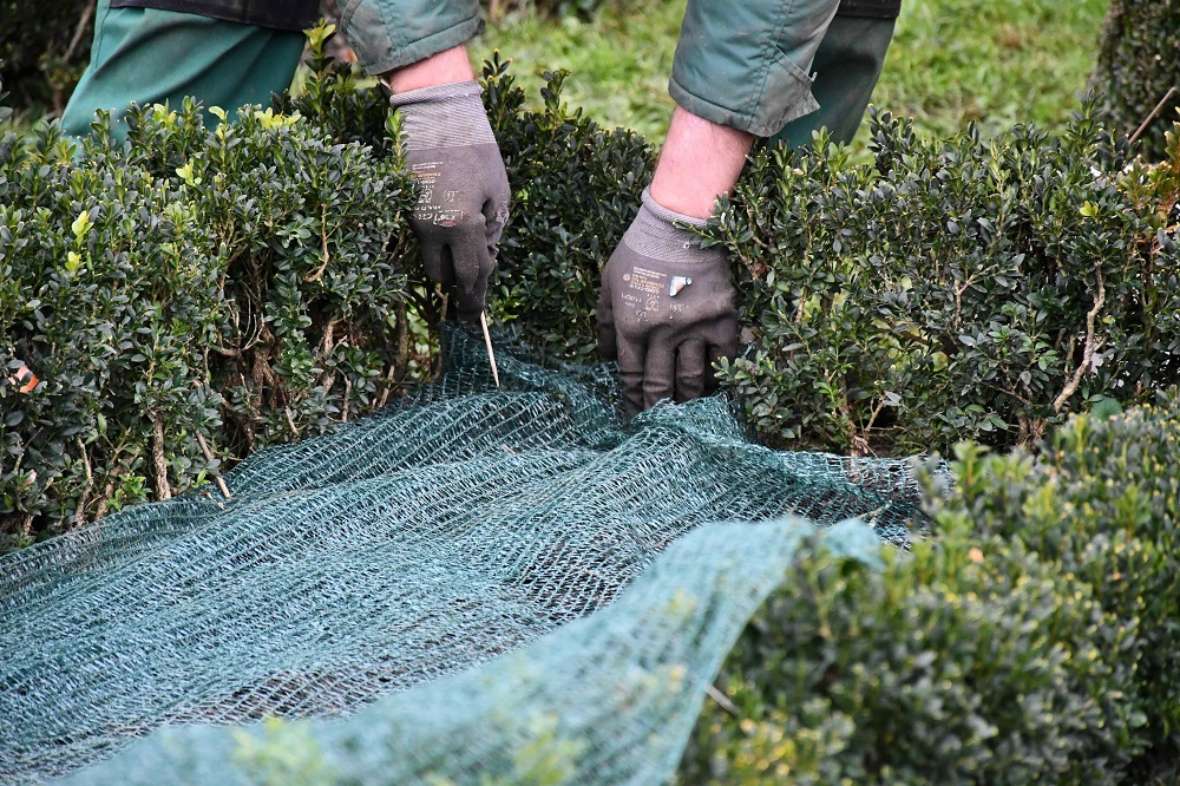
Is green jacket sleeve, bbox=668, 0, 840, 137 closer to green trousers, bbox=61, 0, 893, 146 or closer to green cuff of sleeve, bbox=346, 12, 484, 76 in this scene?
green trousers, bbox=61, 0, 893, 146

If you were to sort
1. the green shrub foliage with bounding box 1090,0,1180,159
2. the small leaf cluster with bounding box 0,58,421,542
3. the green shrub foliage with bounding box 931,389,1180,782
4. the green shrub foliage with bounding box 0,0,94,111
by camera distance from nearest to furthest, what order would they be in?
the green shrub foliage with bounding box 931,389,1180,782 → the small leaf cluster with bounding box 0,58,421,542 → the green shrub foliage with bounding box 1090,0,1180,159 → the green shrub foliage with bounding box 0,0,94,111

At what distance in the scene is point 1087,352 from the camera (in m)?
3.31

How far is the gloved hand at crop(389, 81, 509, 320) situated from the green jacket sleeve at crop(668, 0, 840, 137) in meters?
0.58

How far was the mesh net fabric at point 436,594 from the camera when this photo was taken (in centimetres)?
171

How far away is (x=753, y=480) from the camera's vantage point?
11.0 feet

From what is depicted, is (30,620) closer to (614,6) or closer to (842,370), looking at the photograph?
(842,370)

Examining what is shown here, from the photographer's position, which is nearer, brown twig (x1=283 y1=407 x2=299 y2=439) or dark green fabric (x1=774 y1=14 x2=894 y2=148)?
brown twig (x1=283 y1=407 x2=299 y2=439)

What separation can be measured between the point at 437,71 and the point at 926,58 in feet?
19.0

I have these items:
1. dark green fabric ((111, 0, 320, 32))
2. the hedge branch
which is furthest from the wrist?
the hedge branch

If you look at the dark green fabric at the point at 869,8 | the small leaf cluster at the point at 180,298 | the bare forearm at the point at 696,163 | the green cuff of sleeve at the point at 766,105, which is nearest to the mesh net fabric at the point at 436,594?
the small leaf cluster at the point at 180,298

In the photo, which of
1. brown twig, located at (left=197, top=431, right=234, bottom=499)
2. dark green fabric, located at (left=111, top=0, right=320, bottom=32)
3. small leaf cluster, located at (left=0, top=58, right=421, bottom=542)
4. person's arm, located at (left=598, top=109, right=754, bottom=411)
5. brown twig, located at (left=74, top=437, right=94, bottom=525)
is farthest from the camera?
dark green fabric, located at (left=111, top=0, right=320, bottom=32)

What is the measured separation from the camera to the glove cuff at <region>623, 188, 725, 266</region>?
3.67 meters

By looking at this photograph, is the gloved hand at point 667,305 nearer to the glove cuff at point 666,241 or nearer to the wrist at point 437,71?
the glove cuff at point 666,241

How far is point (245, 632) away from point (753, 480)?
1.32 metres
